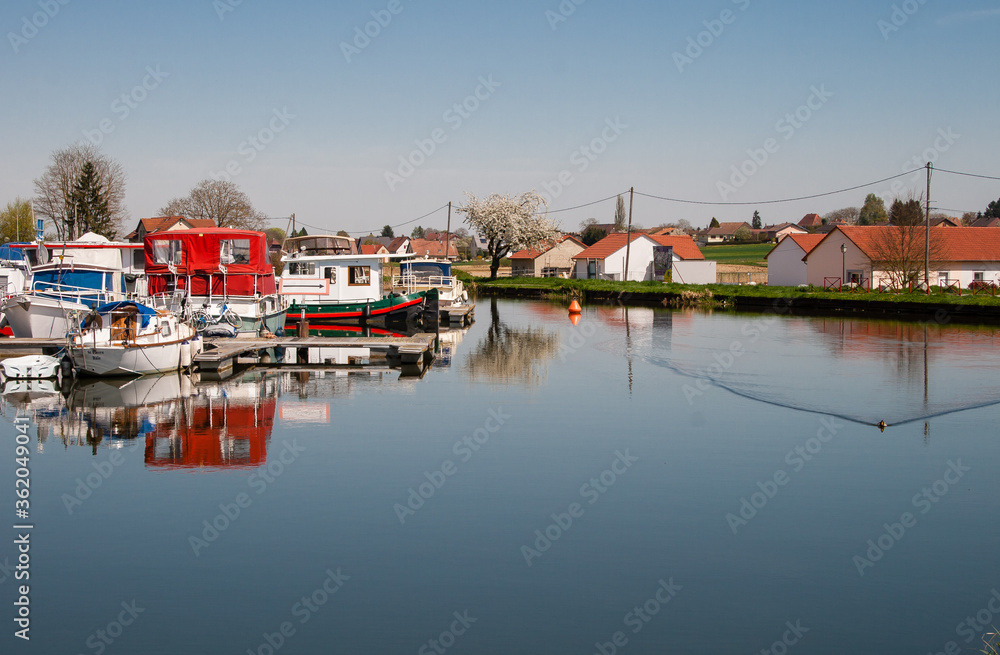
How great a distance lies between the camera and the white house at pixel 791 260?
5769cm

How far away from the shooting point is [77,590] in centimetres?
875

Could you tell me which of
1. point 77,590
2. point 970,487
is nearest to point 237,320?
point 77,590

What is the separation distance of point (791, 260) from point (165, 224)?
46.1m

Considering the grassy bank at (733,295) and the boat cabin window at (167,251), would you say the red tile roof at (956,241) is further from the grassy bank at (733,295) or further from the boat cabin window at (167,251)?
the boat cabin window at (167,251)

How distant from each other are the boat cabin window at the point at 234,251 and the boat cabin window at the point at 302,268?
2.74 meters

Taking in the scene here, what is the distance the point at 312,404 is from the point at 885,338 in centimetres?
2256

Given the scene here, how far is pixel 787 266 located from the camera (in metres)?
59.8

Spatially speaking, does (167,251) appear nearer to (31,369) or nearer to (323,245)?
(323,245)

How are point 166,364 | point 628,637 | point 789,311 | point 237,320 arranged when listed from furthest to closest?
point 789,311 → point 237,320 → point 166,364 → point 628,637

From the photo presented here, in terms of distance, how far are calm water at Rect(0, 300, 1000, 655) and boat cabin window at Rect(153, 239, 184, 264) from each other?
37.7 ft

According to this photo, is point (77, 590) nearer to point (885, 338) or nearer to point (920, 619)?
point (920, 619)

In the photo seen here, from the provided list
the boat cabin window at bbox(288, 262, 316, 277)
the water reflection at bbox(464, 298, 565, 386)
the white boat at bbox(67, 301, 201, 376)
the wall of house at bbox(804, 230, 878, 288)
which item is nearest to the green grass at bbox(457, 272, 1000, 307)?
the wall of house at bbox(804, 230, 878, 288)

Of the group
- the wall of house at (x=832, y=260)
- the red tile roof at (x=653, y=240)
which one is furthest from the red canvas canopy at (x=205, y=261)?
the red tile roof at (x=653, y=240)

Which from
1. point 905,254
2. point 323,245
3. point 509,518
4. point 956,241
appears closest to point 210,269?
point 323,245
